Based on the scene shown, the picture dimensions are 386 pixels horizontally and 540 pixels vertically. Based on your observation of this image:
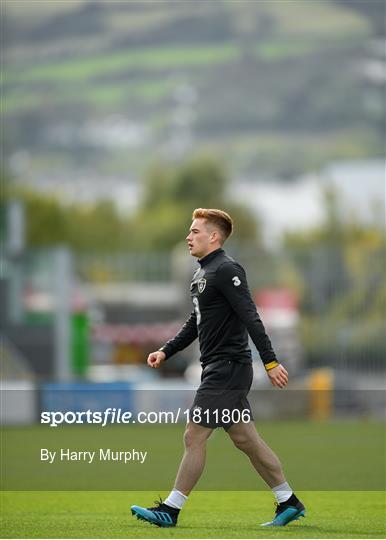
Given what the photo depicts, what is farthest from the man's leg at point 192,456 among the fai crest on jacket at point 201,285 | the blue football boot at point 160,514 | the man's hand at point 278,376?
the fai crest on jacket at point 201,285

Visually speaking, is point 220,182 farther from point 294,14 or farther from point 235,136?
point 235,136

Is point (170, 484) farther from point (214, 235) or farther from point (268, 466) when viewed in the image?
point (214, 235)

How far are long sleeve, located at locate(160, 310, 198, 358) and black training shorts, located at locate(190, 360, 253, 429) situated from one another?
16.9 inches

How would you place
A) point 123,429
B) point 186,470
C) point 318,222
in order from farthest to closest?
point 318,222, point 123,429, point 186,470

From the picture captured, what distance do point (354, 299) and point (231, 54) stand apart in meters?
116

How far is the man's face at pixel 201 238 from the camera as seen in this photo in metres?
10.1

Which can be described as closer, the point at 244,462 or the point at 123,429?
the point at 123,429

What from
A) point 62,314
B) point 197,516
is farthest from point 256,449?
point 62,314

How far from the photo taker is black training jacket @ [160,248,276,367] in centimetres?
991

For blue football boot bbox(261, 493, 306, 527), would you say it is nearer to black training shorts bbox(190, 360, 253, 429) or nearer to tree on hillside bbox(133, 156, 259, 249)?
black training shorts bbox(190, 360, 253, 429)

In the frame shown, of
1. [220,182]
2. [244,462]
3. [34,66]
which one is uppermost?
[34,66]

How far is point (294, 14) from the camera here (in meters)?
133

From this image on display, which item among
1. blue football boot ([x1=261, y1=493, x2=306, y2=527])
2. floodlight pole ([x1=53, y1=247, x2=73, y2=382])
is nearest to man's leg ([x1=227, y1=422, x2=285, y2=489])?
blue football boot ([x1=261, y1=493, x2=306, y2=527])

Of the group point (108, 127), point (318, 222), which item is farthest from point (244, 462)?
point (108, 127)
